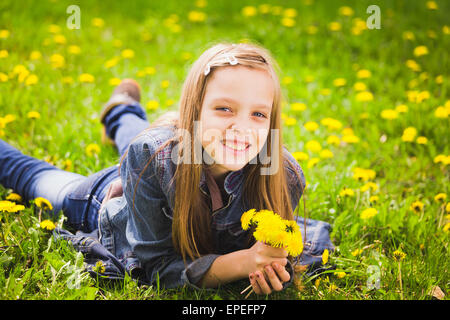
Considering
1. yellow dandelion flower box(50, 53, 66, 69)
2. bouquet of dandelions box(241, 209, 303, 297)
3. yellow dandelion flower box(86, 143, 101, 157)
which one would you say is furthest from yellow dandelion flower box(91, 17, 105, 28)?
bouquet of dandelions box(241, 209, 303, 297)

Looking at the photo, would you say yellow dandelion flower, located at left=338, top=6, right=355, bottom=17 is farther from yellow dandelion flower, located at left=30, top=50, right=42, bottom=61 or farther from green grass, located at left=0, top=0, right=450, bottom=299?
yellow dandelion flower, located at left=30, top=50, right=42, bottom=61

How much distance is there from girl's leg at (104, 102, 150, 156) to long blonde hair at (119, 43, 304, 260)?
2.13ft

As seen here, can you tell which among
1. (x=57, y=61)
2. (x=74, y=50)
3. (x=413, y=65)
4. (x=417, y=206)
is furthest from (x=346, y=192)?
(x=74, y=50)

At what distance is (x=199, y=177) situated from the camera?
4.53ft

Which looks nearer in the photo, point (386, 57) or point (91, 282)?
point (91, 282)

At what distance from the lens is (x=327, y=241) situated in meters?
1.71

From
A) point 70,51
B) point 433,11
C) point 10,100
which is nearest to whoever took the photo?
point 10,100

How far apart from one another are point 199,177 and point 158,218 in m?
0.19

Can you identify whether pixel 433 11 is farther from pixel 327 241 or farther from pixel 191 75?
pixel 191 75

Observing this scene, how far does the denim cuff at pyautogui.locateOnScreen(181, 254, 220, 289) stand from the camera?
1.39 metres

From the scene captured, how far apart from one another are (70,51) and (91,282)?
2059mm

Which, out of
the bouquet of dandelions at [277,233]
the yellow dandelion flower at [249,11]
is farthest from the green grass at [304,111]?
the bouquet of dandelions at [277,233]

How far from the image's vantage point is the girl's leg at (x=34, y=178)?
6.07ft
